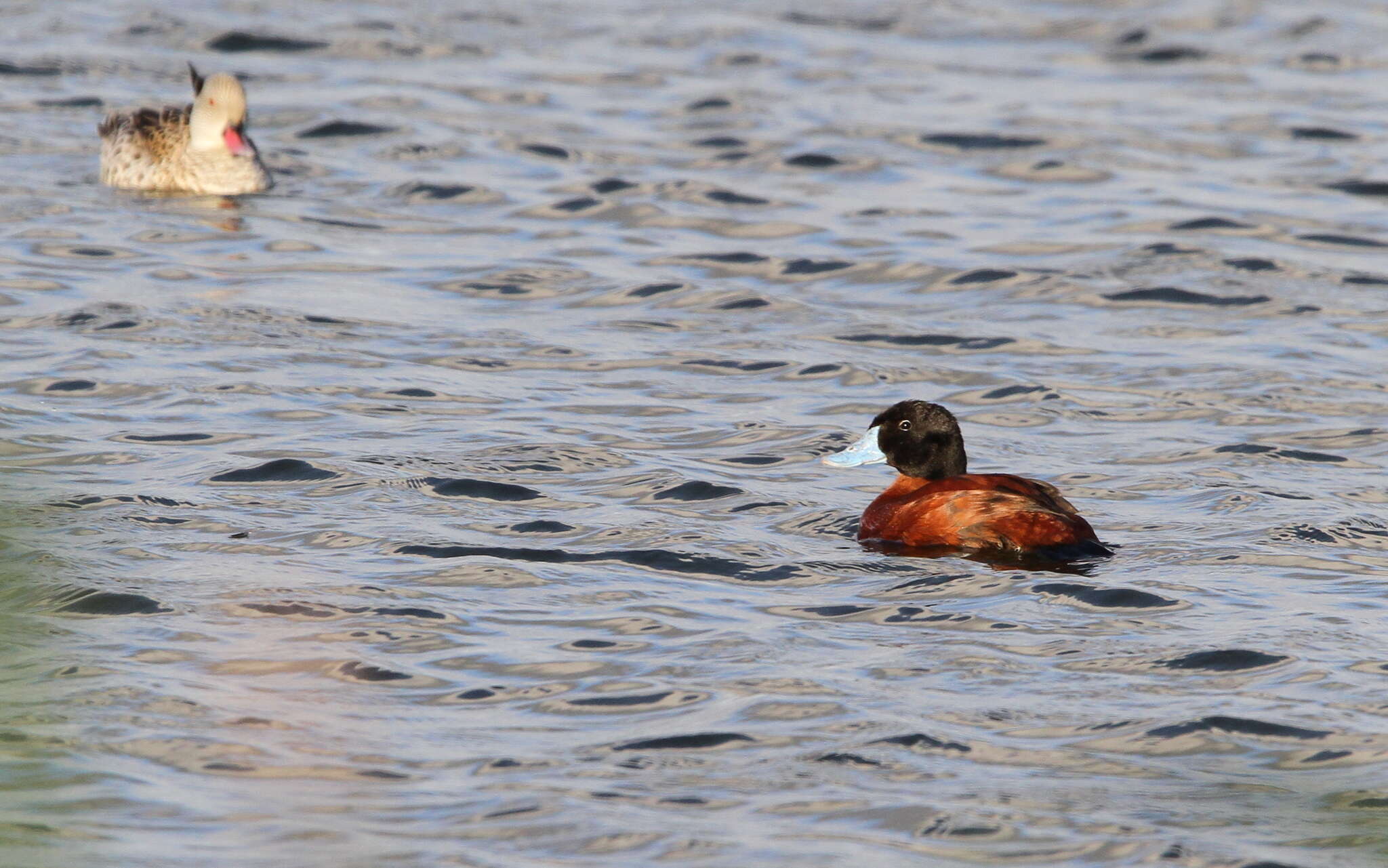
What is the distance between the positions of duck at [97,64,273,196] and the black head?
26.5 ft

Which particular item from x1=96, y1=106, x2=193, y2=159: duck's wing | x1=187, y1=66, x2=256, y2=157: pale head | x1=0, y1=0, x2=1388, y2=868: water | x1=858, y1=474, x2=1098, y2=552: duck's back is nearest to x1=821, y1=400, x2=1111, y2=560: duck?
x1=858, y1=474, x2=1098, y2=552: duck's back

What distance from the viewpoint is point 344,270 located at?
1406cm

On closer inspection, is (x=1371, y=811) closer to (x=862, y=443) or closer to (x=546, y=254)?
(x=862, y=443)

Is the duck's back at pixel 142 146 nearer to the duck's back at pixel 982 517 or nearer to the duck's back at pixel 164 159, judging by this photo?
the duck's back at pixel 164 159

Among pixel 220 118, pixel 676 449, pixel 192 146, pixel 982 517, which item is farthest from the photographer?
pixel 192 146

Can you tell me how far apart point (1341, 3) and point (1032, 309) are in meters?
11.5

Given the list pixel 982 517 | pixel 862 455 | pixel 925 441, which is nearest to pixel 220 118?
pixel 862 455

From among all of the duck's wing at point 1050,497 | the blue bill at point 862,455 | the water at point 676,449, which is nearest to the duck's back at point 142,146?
the water at point 676,449

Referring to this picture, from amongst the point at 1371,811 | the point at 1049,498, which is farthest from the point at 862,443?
the point at 1371,811

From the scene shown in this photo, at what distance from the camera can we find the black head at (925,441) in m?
9.62

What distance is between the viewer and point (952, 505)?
913cm

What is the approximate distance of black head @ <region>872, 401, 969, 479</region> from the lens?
31.6 ft

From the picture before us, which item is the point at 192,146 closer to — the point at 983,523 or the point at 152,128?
the point at 152,128

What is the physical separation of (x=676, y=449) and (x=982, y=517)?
2132 mm
